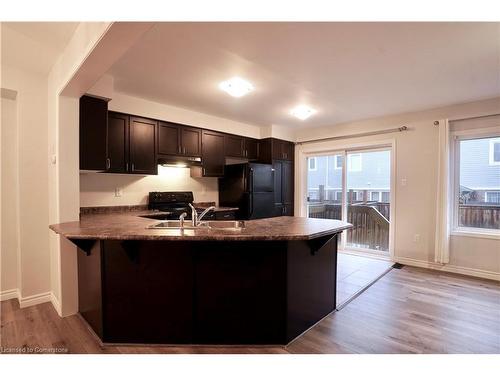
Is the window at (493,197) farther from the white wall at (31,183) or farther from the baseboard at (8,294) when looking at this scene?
the baseboard at (8,294)

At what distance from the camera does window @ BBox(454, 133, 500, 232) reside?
11.8ft

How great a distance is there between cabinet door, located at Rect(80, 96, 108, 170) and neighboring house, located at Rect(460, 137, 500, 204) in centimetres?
481

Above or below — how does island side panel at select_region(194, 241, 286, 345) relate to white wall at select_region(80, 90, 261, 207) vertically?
below

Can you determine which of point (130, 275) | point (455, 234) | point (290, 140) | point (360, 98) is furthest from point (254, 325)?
point (290, 140)

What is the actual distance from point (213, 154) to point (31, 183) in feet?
7.87

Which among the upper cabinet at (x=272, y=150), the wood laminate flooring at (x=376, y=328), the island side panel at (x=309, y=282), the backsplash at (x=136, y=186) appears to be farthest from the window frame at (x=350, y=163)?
the island side panel at (x=309, y=282)

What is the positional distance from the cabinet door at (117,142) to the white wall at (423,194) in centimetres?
391

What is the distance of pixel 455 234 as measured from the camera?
3.80 m

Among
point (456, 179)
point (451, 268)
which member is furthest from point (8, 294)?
point (456, 179)

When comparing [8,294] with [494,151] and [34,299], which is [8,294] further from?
[494,151]

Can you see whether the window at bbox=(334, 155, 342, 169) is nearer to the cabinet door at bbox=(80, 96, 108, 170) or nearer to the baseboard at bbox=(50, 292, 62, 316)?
the cabinet door at bbox=(80, 96, 108, 170)

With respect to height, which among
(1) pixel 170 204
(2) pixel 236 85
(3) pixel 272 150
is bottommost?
(1) pixel 170 204

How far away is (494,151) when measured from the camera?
141 inches

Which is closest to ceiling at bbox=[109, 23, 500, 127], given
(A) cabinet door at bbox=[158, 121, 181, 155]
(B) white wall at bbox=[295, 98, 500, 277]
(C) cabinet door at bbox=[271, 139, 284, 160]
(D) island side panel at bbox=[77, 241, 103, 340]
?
(B) white wall at bbox=[295, 98, 500, 277]
